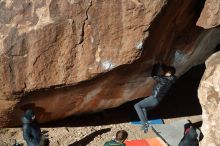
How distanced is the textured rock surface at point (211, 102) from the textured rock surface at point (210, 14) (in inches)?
27.1

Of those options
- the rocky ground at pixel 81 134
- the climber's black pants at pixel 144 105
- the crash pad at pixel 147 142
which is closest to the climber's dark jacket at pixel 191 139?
the crash pad at pixel 147 142

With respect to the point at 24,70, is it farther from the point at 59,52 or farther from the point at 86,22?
the point at 86,22

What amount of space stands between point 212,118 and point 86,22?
2.40m

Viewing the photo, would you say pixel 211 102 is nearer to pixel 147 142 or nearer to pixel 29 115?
pixel 147 142

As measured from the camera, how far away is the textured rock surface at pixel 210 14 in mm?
8344

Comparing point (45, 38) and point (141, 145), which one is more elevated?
point (45, 38)

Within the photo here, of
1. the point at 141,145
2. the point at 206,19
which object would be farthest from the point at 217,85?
the point at 141,145

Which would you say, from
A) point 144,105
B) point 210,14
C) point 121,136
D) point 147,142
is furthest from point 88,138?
point 210,14

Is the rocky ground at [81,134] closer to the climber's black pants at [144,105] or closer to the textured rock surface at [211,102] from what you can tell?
the climber's black pants at [144,105]

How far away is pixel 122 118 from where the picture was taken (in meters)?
9.75

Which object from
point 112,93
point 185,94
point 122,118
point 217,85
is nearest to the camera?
point 217,85

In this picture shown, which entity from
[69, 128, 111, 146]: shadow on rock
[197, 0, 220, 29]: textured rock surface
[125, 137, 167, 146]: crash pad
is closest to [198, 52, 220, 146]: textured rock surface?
[197, 0, 220, 29]: textured rock surface

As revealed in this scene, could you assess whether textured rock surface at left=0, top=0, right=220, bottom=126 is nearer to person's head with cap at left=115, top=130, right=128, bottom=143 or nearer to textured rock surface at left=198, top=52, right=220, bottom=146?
person's head with cap at left=115, top=130, right=128, bottom=143

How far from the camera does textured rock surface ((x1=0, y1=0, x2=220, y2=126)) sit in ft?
25.6
